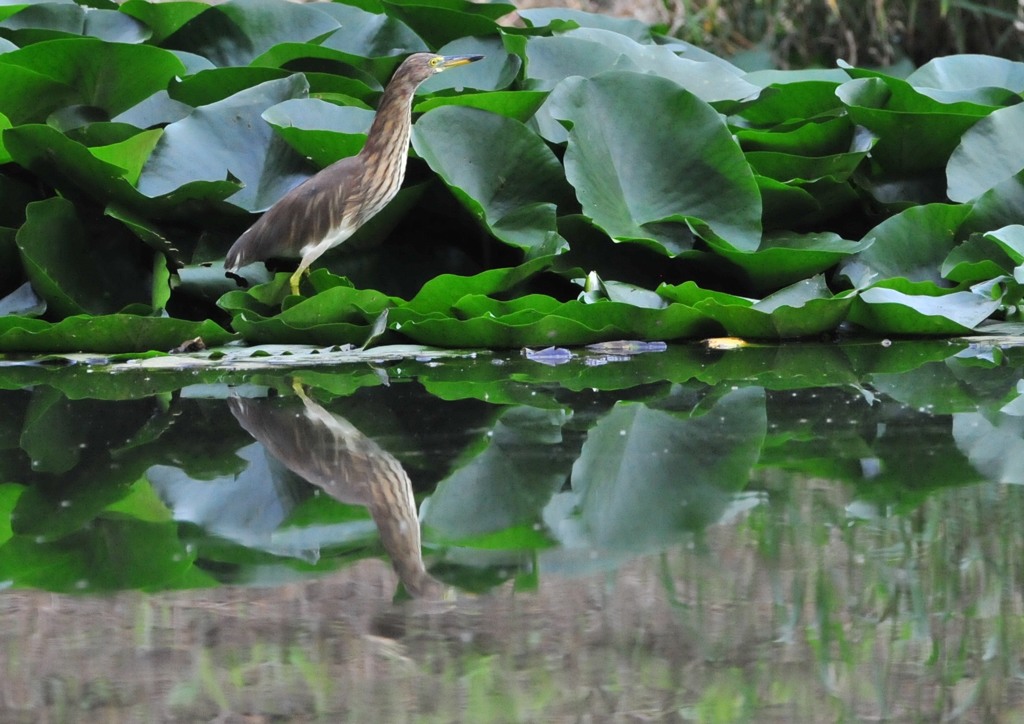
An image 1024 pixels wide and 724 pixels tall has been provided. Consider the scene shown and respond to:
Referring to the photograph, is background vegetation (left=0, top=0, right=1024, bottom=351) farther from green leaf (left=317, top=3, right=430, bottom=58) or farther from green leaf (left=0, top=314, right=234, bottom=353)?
green leaf (left=317, top=3, right=430, bottom=58)

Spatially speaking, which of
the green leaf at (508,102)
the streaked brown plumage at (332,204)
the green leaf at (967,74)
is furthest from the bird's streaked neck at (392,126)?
the green leaf at (967,74)

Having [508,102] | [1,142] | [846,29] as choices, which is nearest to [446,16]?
[508,102]

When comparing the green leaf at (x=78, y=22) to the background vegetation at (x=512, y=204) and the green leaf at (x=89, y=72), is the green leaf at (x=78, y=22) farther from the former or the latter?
the green leaf at (x=89, y=72)

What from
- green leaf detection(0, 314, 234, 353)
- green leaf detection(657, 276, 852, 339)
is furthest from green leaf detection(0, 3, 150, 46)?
green leaf detection(657, 276, 852, 339)

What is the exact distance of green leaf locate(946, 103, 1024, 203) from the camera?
3.25 metres

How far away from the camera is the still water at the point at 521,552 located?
36.3 inches

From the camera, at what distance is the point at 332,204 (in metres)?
2.97

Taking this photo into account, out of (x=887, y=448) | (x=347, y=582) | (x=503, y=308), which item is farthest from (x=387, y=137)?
(x=347, y=582)

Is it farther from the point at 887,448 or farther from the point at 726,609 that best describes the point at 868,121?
the point at 726,609

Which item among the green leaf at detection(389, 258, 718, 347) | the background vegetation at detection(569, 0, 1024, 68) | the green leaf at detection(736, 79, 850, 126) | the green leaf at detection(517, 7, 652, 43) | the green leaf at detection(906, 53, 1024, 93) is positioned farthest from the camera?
the background vegetation at detection(569, 0, 1024, 68)

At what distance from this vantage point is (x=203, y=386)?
2.37 metres

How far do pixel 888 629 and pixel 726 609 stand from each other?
5.1 inches

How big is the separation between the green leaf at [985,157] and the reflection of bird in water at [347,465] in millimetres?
1846

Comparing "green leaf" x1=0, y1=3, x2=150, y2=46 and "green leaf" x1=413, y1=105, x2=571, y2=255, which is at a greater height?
"green leaf" x1=0, y1=3, x2=150, y2=46
